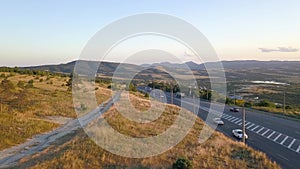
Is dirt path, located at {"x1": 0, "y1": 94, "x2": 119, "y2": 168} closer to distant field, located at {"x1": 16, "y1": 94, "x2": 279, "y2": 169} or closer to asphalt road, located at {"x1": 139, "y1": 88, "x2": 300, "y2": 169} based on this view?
distant field, located at {"x1": 16, "y1": 94, "x2": 279, "y2": 169}

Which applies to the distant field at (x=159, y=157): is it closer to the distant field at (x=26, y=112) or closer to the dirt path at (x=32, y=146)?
the dirt path at (x=32, y=146)

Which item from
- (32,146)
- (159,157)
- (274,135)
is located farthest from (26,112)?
(274,135)

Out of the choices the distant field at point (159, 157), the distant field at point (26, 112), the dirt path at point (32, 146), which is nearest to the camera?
the distant field at point (159, 157)

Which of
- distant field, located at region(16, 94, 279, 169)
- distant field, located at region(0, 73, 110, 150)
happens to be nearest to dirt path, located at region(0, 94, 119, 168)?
distant field, located at region(0, 73, 110, 150)

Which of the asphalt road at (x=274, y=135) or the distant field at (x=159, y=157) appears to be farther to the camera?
the asphalt road at (x=274, y=135)

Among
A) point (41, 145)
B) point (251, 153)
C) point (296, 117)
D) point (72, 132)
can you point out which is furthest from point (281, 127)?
point (41, 145)

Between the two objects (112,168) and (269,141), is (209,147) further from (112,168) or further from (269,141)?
(269,141)

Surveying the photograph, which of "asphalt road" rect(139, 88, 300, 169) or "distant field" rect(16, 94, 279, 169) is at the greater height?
"distant field" rect(16, 94, 279, 169)

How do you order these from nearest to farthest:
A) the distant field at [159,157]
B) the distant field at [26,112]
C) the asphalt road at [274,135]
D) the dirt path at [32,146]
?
the distant field at [159,157], the dirt path at [32,146], the asphalt road at [274,135], the distant field at [26,112]

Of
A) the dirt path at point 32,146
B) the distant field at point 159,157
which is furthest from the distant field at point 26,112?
the distant field at point 159,157

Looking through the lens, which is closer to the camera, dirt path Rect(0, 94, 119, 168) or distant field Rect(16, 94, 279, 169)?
distant field Rect(16, 94, 279, 169)

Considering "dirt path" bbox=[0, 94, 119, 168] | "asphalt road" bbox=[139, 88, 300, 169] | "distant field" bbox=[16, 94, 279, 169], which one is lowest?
"asphalt road" bbox=[139, 88, 300, 169]
